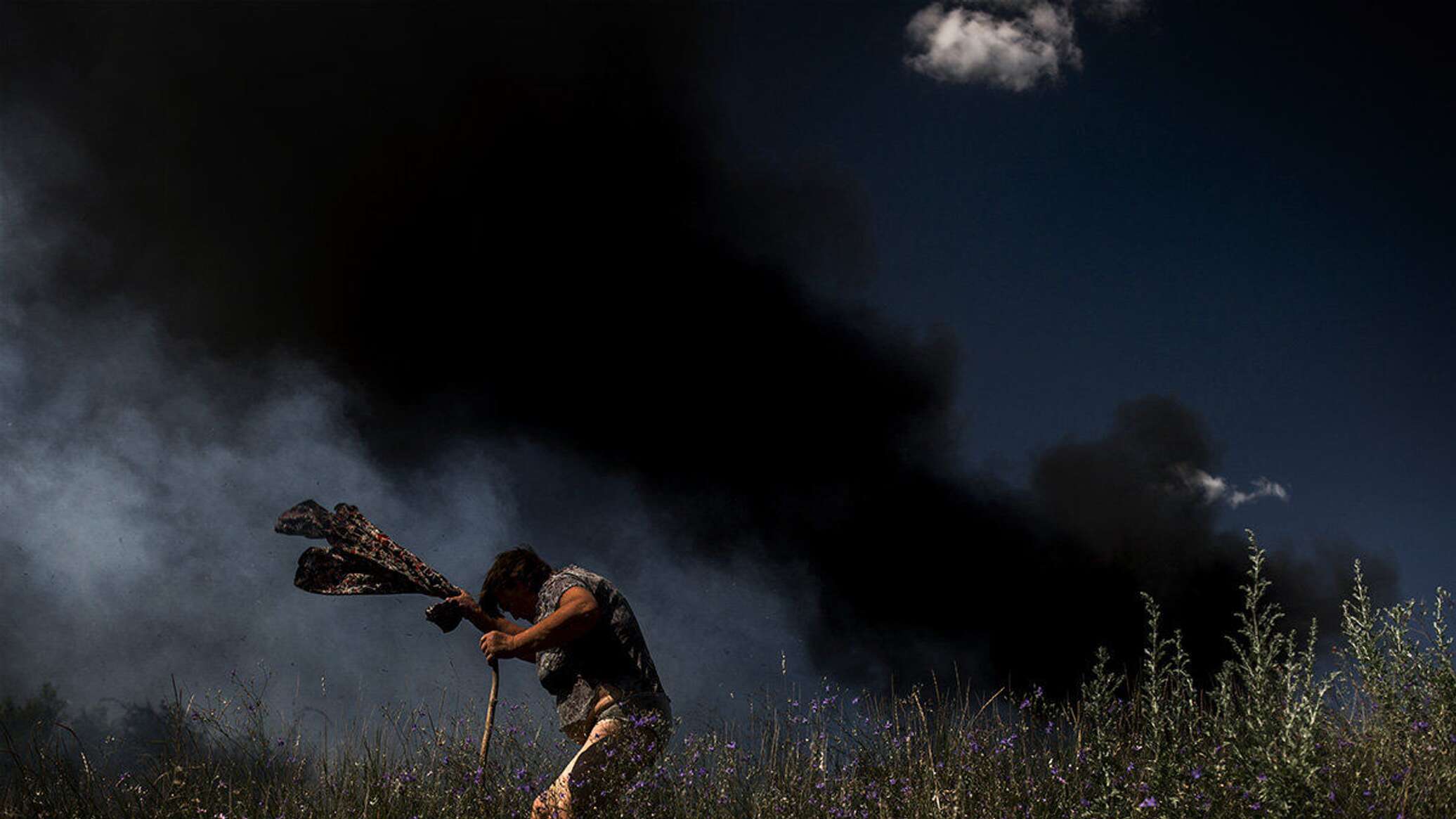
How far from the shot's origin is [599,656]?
5277mm

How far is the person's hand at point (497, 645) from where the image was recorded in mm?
5055

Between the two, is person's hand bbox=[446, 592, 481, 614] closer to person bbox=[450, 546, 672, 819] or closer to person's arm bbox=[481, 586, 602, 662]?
person bbox=[450, 546, 672, 819]

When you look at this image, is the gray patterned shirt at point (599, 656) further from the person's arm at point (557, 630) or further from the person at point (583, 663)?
the person's arm at point (557, 630)

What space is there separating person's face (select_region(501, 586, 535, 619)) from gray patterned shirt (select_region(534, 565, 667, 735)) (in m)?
0.21

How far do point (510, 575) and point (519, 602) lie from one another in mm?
153

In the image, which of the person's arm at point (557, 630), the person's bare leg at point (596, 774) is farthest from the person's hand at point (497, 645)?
the person's bare leg at point (596, 774)

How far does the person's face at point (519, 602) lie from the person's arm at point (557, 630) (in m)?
0.40

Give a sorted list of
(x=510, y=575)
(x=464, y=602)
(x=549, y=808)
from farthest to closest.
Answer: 1. (x=510, y=575)
2. (x=464, y=602)
3. (x=549, y=808)

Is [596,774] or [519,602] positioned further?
[519,602]

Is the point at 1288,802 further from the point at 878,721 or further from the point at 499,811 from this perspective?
the point at 499,811

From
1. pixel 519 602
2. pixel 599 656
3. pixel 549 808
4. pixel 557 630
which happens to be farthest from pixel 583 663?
pixel 549 808

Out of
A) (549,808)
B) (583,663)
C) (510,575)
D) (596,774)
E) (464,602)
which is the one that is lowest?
(549,808)

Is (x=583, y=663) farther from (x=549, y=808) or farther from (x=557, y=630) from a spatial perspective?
(x=549, y=808)

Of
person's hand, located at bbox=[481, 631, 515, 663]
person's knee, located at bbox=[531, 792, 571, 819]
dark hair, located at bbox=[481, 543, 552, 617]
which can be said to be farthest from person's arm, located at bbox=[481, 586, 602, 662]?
person's knee, located at bbox=[531, 792, 571, 819]
